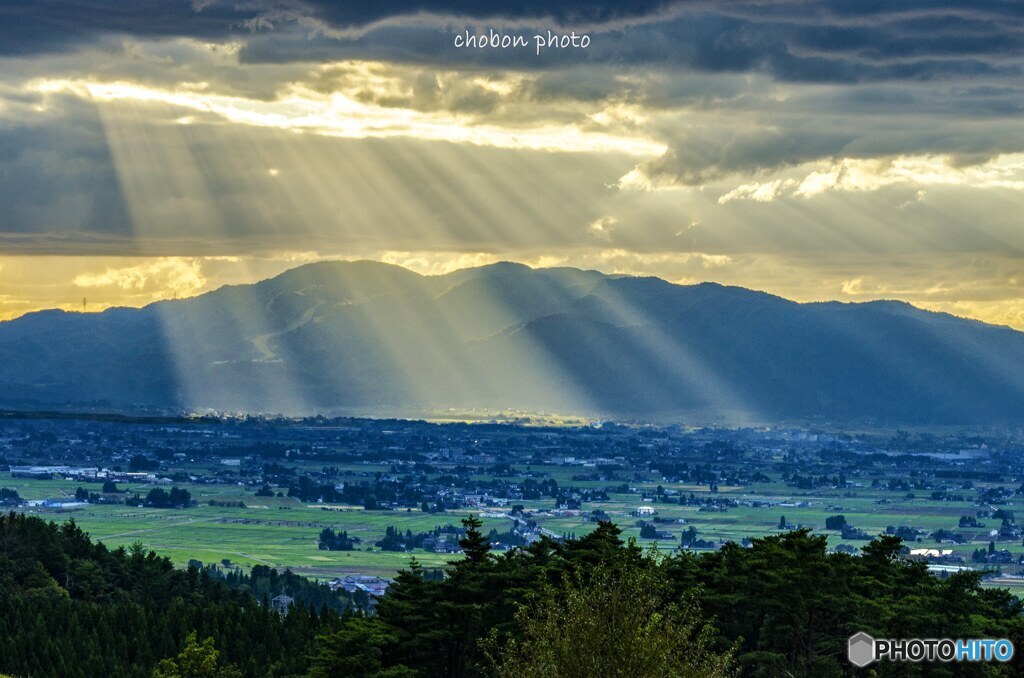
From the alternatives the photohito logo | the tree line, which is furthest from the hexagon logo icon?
the tree line

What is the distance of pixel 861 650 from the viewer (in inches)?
2970

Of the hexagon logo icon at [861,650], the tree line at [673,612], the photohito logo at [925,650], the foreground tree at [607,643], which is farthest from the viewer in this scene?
the tree line at [673,612]

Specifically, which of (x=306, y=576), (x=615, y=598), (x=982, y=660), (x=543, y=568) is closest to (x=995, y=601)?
(x=982, y=660)

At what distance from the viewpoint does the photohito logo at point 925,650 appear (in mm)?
75250

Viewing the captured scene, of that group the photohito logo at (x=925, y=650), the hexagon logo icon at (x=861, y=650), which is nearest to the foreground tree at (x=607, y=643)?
the hexagon logo icon at (x=861, y=650)

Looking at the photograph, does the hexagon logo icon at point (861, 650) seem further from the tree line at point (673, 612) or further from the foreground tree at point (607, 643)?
the foreground tree at point (607, 643)

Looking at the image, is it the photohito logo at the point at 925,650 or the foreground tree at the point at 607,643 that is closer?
the foreground tree at the point at 607,643

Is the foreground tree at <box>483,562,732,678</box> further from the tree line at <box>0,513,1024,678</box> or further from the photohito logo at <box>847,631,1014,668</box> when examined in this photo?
the photohito logo at <box>847,631,1014,668</box>

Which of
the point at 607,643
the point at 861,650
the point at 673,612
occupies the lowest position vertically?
the point at 861,650

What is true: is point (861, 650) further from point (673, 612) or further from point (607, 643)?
point (607, 643)

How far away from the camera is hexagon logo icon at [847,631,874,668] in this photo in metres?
74.7

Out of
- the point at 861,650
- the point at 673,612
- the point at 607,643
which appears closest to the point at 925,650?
the point at 861,650

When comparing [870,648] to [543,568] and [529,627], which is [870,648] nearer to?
[543,568]

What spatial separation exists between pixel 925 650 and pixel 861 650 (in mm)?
3510
